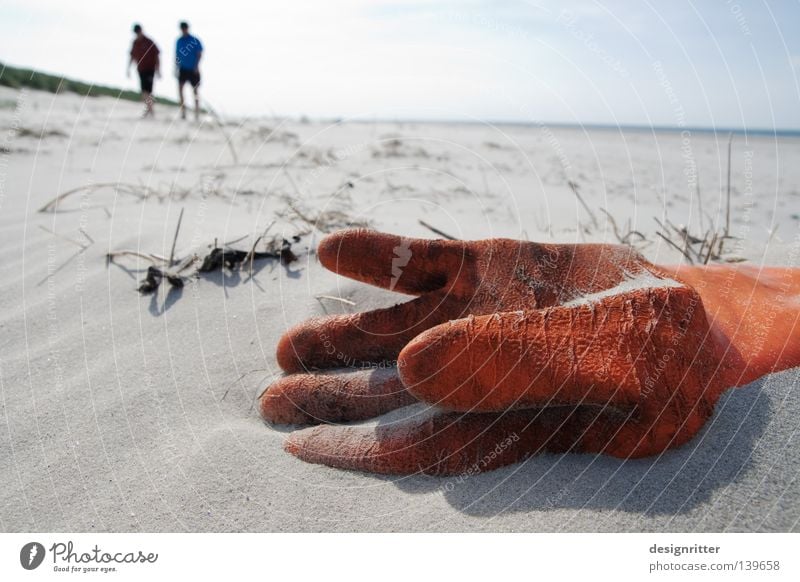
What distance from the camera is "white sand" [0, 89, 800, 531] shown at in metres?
1.77

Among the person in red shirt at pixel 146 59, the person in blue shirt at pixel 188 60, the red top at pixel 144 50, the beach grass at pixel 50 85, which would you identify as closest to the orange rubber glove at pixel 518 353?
the person in blue shirt at pixel 188 60

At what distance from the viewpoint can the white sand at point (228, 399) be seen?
1.77m

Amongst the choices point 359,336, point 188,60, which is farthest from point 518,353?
point 188,60

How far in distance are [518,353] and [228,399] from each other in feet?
4.48

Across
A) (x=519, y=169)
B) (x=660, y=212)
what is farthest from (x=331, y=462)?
(x=519, y=169)

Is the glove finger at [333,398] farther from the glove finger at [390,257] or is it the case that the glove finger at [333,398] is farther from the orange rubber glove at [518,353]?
the glove finger at [390,257]

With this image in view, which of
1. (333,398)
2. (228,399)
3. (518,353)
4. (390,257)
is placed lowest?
(228,399)

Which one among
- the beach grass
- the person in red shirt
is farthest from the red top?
the beach grass

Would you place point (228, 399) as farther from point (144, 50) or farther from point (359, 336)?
point (144, 50)

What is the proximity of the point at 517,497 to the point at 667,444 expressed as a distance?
51 centimetres

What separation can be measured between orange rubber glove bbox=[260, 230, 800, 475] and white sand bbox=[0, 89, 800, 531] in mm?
89

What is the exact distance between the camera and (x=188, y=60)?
6527mm

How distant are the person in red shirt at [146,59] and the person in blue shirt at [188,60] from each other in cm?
28

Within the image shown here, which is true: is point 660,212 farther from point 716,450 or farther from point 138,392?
point 138,392
